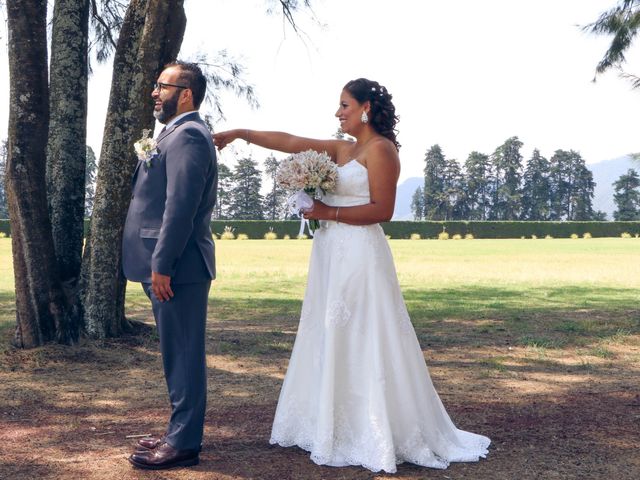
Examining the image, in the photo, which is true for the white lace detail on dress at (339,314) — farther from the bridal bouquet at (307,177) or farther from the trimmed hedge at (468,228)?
the trimmed hedge at (468,228)

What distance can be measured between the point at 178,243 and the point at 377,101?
59.1 inches

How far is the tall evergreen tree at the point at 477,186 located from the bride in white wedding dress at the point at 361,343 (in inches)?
4397

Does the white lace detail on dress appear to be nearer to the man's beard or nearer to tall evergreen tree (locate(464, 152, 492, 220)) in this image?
the man's beard

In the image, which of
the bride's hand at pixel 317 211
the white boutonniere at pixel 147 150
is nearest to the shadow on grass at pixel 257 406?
the bride's hand at pixel 317 211

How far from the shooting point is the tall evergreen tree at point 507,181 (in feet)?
377

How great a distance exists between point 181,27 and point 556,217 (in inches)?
4573

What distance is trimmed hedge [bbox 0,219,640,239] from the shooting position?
5825cm

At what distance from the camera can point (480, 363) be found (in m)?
8.16

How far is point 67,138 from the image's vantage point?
8.35 metres

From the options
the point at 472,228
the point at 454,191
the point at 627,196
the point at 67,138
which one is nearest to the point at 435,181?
the point at 454,191

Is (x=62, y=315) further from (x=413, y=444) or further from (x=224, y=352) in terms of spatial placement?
(x=413, y=444)

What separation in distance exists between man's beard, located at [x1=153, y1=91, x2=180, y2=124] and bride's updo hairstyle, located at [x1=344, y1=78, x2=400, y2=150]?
1.05 metres

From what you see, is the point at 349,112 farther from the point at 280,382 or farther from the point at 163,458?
the point at 280,382

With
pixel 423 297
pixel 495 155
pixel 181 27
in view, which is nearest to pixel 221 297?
pixel 423 297
